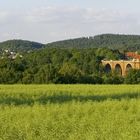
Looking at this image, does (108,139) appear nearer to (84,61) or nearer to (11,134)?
(11,134)

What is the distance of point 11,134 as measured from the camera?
10.5 metres

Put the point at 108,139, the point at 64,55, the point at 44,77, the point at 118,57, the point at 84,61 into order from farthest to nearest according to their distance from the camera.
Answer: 1. the point at 118,57
2. the point at 64,55
3. the point at 84,61
4. the point at 44,77
5. the point at 108,139

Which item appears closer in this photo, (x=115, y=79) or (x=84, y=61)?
(x=115, y=79)

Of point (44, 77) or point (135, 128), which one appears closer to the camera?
point (135, 128)

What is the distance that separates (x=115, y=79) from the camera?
2574 inches

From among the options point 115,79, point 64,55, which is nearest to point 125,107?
point 115,79

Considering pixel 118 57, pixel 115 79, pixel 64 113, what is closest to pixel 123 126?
pixel 64 113

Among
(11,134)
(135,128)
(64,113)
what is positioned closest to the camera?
(11,134)

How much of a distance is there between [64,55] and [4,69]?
47.6 metres

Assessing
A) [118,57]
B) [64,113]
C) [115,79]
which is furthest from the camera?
[118,57]

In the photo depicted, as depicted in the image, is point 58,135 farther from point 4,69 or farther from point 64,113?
point 4,69

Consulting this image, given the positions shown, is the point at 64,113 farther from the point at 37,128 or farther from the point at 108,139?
the point at 108,139

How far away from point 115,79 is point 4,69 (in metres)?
13.6

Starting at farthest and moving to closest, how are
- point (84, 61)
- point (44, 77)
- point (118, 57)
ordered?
point (118, 57) → point (84, 61) → point (44, 77)
